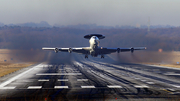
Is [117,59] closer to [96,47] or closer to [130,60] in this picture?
[130,60]

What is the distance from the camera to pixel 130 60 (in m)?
115

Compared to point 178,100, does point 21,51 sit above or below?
above

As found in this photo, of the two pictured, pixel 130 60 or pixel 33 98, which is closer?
pixel 33 98

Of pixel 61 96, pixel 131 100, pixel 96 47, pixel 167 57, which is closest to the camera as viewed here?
pixel 131 100

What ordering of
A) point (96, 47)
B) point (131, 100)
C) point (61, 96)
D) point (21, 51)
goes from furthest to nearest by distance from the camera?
point (21, 51) → point (96, 47) → point (61, 96) → point (131, 100)

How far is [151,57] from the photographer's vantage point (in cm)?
10700

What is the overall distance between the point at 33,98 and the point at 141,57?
91.8m

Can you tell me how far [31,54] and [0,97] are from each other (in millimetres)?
94946

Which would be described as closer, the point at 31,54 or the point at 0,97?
the point at 0,97

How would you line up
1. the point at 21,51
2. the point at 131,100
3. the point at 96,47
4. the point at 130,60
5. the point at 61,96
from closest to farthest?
the point at 131,100 < the point at 61,96 < the point at 96,47 < the point at 130,60 < the point at 21,51

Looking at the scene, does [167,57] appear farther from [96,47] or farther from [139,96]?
[139,96]

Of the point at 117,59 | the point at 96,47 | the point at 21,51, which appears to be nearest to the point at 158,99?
the point at 96,47

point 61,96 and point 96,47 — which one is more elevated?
point 96,47

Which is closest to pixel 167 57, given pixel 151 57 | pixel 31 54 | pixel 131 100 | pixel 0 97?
pixel 151 57
